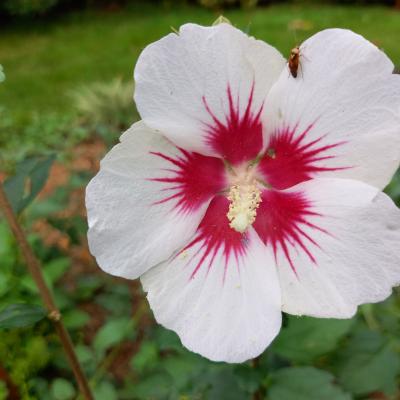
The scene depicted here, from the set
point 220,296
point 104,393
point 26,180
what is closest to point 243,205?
point 220,296

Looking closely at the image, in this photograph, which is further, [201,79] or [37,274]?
[37,274]

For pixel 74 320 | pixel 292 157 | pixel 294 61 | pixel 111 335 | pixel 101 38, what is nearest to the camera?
pixel 294 61

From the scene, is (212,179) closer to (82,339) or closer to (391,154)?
(391,154)

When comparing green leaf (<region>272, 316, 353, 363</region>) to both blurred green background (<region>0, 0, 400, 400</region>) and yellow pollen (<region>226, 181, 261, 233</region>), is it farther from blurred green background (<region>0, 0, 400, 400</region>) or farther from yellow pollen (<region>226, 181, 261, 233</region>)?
yellow pollen (<region>226, 181, 261, 233</region>)

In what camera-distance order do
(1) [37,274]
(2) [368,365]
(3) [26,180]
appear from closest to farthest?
(1) [37,274] < (3) [26,180] < (2) [368,365]

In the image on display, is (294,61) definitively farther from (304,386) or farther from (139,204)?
(304,386)

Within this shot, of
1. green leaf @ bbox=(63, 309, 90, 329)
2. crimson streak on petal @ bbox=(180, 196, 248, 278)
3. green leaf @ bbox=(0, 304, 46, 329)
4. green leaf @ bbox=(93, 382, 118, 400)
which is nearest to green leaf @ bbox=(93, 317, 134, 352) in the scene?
green leaf @ bbox=(93, 382, 118, 400)

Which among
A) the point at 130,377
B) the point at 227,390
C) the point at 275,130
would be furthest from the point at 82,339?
the point at 275,130
